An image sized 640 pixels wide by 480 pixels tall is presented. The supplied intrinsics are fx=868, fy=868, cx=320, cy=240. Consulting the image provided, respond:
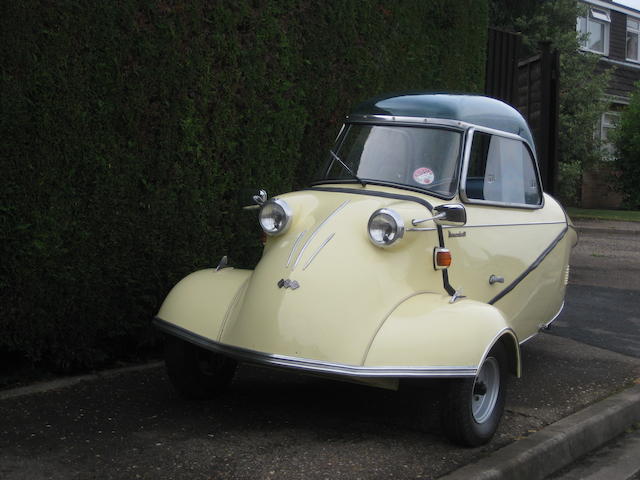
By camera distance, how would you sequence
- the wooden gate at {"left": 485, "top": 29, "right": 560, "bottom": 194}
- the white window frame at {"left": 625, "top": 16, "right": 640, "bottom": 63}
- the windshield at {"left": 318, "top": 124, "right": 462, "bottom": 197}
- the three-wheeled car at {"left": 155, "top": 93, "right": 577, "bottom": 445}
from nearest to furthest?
1. the three-wheeled car at {"left": 155, "top": 93, "right": 577, "bottom": 445}
2. the windshield at {"left": 318, "top": 124, "right": 462, "bottom": 197}
3. the wooden gate at {"left": 485, "top": 29, "right": 560, "bottom": 194}
4. the white window frame at {"left": 625, "top": 16, "right": 640, "bottom": 63}

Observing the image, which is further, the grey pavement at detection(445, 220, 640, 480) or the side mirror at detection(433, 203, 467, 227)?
the side mirror at detection(433, 203, 467, 227)

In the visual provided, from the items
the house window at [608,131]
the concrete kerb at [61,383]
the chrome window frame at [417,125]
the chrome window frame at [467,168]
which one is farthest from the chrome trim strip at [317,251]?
the house window at [608,131]

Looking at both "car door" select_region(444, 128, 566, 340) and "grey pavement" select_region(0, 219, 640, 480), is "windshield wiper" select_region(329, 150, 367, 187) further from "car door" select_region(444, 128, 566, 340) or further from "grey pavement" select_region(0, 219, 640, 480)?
"grey pavement" select_region(0, 219, 640, 480)

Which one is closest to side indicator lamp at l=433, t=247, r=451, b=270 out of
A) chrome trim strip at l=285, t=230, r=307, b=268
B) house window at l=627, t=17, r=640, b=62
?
chrome trim strip at l=285, t=230, r=307, b=268

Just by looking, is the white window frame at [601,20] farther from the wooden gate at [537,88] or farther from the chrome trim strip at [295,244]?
the chrome trim strip at [295,244]

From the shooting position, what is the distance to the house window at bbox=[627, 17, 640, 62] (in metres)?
32.4

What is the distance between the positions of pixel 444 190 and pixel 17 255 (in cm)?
269

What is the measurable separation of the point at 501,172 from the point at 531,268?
716 millimetres

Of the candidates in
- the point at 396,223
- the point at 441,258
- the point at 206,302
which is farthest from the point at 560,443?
the point at 206,302

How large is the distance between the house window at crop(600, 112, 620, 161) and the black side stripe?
19699 mm

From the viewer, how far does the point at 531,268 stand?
6.17 metres

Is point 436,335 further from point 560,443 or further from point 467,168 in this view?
point 467,168

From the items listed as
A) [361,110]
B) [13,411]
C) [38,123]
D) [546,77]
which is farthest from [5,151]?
[546,77]

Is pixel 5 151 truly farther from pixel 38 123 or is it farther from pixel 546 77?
pixel 546 77
